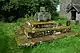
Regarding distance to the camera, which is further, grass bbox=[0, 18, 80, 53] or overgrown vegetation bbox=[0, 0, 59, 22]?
overgrown vegetation bbox=[0, 0, 59, 22]

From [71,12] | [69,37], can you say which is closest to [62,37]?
[69,37]

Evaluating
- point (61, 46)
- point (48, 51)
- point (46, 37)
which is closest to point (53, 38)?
point (46, 37)

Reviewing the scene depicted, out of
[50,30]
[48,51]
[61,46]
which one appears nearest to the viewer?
[48,51]

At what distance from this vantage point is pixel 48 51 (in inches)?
540

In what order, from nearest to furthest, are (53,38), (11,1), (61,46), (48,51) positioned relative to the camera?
(48,51) < (61,46) < (53,38) < (11,1)

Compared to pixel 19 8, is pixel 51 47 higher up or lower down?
lower down

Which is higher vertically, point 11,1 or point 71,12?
point 11,1

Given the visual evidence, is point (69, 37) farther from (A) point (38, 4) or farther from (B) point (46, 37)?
(A) point (38, 4)

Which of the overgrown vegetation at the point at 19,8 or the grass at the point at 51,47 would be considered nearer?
the grass at the point at 51,47

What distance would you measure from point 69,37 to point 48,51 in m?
3.89

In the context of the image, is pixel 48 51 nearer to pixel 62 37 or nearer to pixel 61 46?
pixel 61 46

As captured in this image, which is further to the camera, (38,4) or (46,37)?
(38,4)

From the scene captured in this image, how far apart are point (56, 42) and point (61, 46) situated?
1002mm

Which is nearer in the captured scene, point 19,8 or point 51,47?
point 51,47
